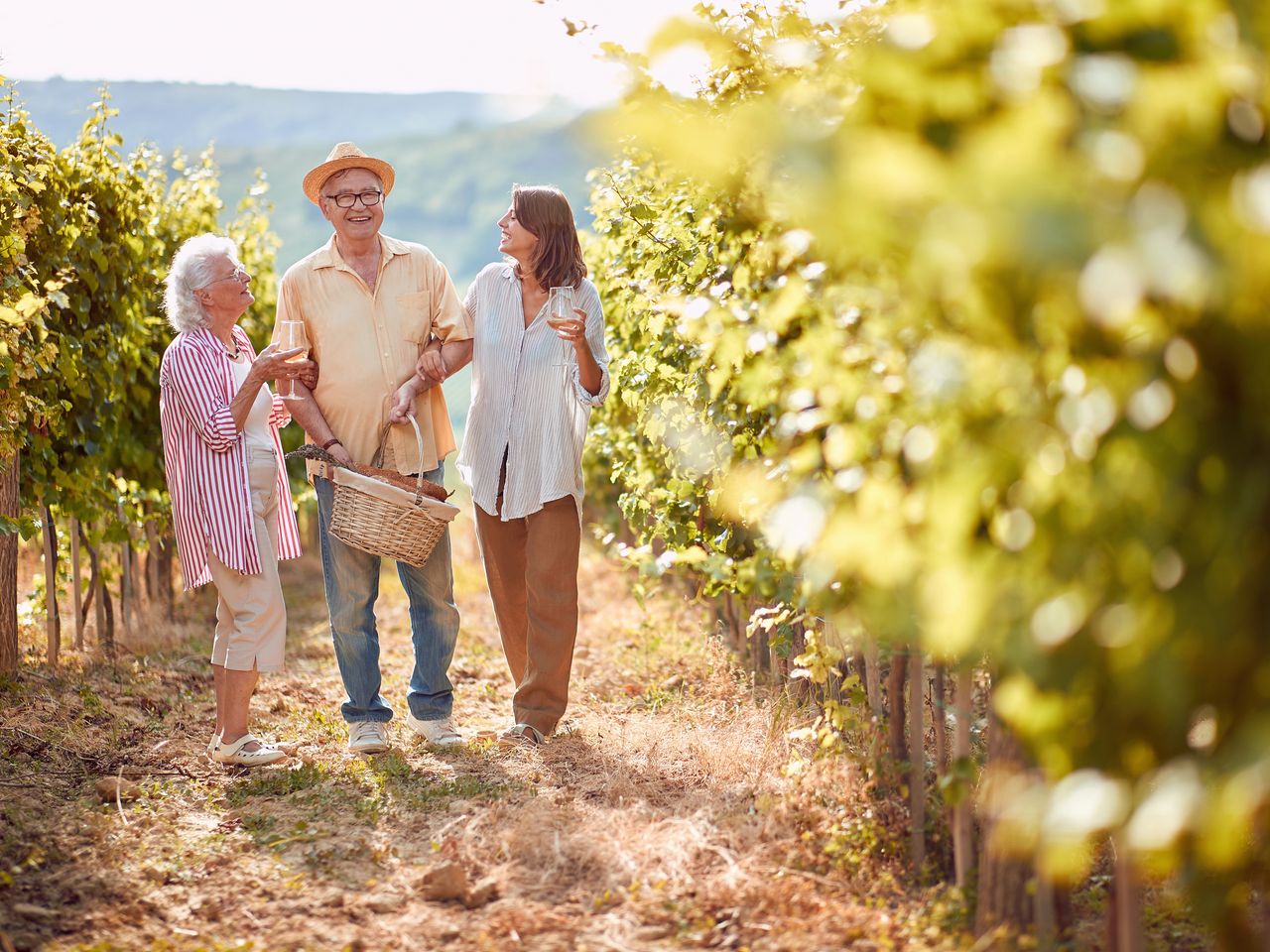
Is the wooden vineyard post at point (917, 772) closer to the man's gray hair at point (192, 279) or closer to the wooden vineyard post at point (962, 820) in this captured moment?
the wooden vineyard post at point (962, 820)

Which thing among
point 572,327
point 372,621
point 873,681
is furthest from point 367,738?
point 873,681

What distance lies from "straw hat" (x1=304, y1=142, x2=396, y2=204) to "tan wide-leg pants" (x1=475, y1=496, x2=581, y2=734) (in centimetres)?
133

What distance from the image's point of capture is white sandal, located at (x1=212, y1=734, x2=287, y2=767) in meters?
4.32

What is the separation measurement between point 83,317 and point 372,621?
2.40 metres

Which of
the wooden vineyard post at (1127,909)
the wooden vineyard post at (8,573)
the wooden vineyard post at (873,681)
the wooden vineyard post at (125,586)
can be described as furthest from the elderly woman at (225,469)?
the wooden vineyard post at (125,586)

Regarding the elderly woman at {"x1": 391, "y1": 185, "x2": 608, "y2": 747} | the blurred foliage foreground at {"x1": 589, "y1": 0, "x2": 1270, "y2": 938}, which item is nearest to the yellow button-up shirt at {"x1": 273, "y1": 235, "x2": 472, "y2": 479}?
the elderly woman at {"x1": 391, "y1": 185, "x2": 608, "y2": 747}

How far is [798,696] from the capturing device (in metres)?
4.34

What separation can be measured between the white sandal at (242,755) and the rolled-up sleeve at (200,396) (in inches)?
41.0

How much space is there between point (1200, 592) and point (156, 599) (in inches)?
276

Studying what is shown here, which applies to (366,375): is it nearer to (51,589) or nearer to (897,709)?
(897,709)

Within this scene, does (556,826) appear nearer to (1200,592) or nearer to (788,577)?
(788,577)

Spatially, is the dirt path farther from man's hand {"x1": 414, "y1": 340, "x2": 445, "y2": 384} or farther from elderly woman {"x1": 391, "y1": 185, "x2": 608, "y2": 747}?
man's hand {"x1": 414, "y1": 340, "x2": 445, "y2": 384}

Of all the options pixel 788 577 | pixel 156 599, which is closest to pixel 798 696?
pixel 788 577

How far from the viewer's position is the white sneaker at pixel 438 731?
4.58 m
